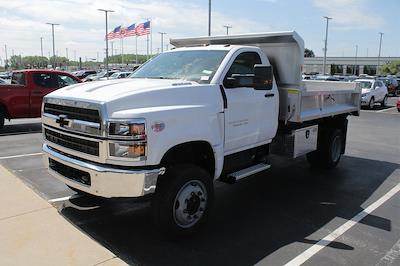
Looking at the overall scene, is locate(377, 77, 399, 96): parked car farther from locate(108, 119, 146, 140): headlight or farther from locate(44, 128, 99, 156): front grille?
locate(108, 119, 146, 140): headlight

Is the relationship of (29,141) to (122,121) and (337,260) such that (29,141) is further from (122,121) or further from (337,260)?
(337,260)

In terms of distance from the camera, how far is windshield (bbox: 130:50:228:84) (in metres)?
5.34

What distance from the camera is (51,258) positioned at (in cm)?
418

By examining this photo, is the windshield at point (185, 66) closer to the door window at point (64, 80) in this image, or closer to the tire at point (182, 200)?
the tire at point (182, 200)

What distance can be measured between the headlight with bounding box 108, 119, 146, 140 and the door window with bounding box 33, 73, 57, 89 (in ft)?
32.8

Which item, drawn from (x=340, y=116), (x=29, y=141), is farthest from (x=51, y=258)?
(x=29, y=141)

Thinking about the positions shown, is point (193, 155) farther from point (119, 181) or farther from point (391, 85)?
point (391, 85)

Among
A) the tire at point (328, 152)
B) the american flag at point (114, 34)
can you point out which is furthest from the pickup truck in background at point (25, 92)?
the american flag at point (114, 34)

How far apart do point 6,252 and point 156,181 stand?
171 cm

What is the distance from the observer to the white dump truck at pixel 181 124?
421 centimetres

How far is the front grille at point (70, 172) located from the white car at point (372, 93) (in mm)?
21167

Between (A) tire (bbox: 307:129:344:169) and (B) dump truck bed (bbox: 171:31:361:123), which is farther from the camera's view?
(A) tire (bbox: 307:129:344:169)

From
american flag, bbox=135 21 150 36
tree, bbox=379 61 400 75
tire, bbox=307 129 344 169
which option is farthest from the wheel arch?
tree, bbox=379 61 400 75

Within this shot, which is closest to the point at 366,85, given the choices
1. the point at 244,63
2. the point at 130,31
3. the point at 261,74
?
the point at 244,63
